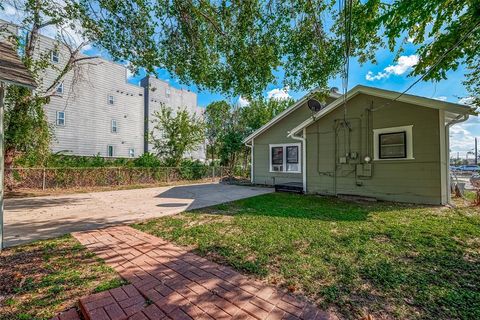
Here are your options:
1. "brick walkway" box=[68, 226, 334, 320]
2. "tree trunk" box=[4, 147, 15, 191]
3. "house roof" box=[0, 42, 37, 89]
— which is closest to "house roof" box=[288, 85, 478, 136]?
"brick walkway" box=[68, 226, 334, 320]

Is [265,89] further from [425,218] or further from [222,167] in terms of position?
[222,167]

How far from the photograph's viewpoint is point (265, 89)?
7.02m

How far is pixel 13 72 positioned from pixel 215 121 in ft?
63.1

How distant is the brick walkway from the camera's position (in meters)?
2.10

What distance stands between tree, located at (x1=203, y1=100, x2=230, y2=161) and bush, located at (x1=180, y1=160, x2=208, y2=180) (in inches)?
199

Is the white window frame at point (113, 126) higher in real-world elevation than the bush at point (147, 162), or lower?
higher

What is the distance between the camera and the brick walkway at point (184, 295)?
6.89 feet

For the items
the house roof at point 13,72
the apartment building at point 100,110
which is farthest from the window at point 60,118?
the house roof at point 13,72

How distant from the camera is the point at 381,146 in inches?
309

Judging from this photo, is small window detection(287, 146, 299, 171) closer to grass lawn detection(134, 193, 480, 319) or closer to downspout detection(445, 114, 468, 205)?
grass lawn detection(134, 193, 480, 319)

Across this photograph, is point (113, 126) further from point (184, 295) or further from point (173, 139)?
point (184, 295)

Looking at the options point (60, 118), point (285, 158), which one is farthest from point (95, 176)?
point (285, 158)

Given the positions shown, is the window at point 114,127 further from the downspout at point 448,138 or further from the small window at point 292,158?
the downspout at point 448,138

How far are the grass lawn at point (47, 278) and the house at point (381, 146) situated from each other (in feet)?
→ 23.5
